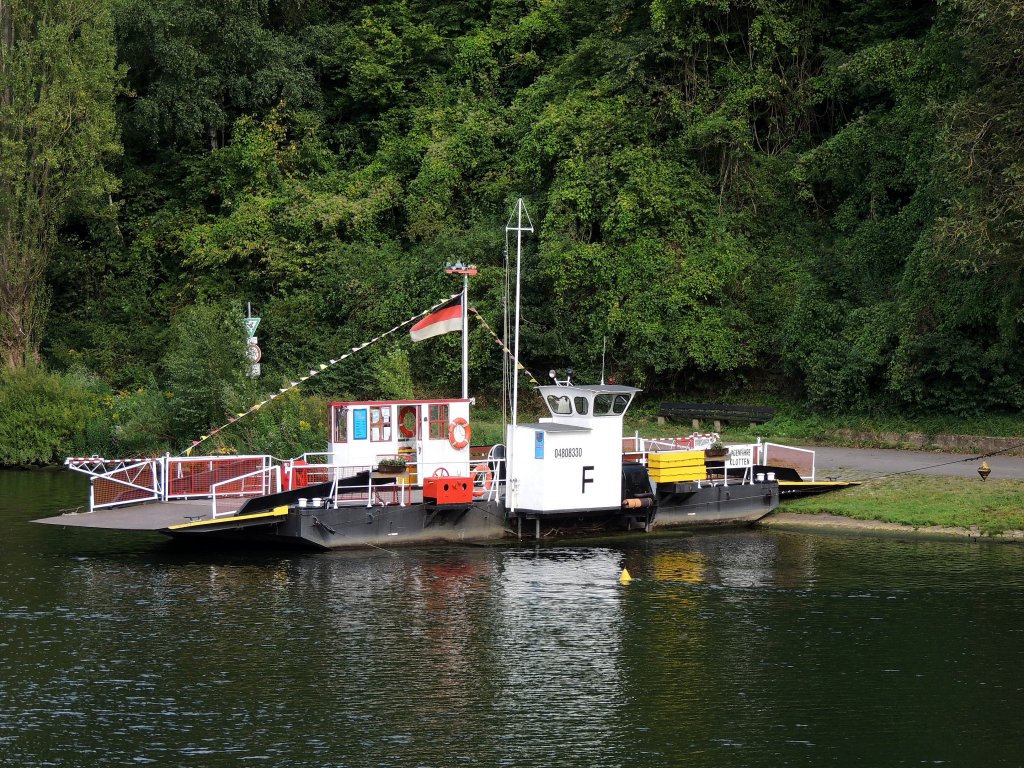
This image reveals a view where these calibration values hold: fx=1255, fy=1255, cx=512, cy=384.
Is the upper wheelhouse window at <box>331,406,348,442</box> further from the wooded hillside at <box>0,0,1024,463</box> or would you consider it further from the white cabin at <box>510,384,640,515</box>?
the wooded hillside at <box>0,0,1024,463</box>

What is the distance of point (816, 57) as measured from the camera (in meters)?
50.1

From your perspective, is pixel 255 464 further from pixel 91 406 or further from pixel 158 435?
pixel 91 406

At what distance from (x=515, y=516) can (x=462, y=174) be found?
27.0 meters

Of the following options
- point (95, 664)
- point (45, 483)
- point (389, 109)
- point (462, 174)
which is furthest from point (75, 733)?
point (389, 109)

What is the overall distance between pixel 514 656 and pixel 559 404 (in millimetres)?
12121

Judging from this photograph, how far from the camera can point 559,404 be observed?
32.7 metres

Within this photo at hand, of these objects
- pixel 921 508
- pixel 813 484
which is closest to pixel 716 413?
pixel 813 484

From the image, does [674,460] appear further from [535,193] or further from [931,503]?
[535,193]

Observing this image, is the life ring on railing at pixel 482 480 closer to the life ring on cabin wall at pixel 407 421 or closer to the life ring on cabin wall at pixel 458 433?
the life ring on cabin wall at pixel 458 433

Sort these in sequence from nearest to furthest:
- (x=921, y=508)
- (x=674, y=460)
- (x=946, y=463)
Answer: (x=921, y=508) → (x=674, y=460) → (x=946, y=463)

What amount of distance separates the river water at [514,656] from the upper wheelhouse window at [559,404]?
394cm

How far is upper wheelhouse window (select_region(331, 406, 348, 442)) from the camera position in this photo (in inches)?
1308

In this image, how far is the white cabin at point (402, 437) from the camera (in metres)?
32.8

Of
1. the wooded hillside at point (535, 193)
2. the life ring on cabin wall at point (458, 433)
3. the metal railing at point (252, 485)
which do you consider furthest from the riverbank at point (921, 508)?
the metal railing at point (252, 485)
